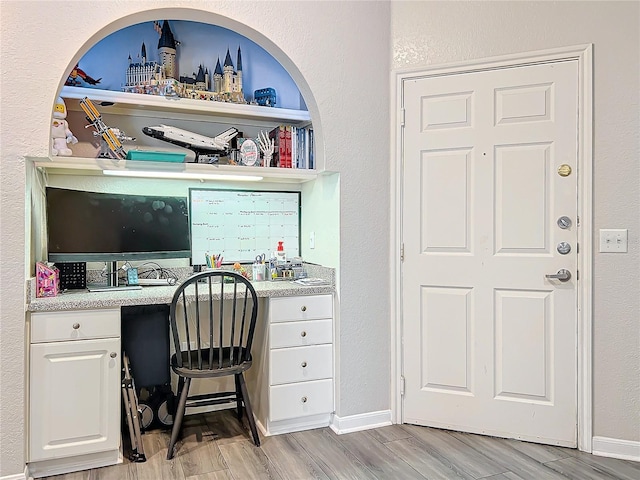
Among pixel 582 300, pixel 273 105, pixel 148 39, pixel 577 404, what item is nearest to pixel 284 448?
pixel 577 404

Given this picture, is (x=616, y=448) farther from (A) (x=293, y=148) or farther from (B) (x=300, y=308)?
(A) (x=293, y=148)

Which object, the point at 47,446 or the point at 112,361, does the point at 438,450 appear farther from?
the point at 47,446

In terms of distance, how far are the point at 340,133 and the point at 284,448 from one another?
1.74m

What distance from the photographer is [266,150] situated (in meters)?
3.06

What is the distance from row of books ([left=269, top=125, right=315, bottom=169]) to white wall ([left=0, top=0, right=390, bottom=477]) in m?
0.24

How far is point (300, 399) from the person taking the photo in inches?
111

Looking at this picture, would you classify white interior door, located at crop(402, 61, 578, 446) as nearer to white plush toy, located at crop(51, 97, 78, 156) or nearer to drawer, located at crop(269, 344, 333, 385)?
drawer, located at crop(269, 344, 333, 385)

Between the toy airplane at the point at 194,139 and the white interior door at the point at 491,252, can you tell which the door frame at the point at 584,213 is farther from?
the toy airplane at the point at 194,139

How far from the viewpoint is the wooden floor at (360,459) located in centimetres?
234

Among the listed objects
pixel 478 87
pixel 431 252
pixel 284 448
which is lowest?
pixel 284 448

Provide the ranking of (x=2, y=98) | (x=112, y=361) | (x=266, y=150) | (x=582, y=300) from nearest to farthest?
1. (x=2, y=98)
2. (x=112, y=361)
3. (x=582, y=300)
4. (x=266, y=150)

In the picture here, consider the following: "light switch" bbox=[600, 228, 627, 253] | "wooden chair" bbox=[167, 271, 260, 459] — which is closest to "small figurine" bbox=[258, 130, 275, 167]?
"wooden chair" bbox=[167, 271, 260, 459]

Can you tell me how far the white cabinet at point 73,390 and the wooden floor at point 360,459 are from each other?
121 millimetres

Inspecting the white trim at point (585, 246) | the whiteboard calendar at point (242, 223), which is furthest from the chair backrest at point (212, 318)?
the white trim at point (585, 246)
